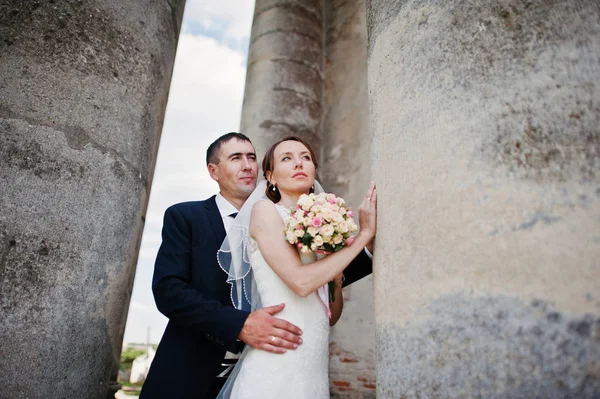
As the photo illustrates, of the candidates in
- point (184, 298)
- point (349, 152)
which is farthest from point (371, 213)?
point (349, 152)

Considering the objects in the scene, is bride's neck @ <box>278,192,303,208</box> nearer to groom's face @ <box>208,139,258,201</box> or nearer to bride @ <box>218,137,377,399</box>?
bride @ <box>218,137,377,399</box>

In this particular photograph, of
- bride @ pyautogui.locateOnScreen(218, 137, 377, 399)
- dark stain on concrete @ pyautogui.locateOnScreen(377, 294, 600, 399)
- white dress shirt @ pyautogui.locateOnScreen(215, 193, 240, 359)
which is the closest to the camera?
dark stain on concrete @ pyautogui.locateOnScreen(377, 294, 600, 399)

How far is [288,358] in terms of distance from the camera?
1.97m

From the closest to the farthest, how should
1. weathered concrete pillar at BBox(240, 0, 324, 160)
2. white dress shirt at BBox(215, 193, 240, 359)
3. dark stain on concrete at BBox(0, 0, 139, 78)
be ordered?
dark stain on concrete at BBox(0, 0, 139, 78) → white dress shirt at BBox(215, 193, 240, 359) → weathered concrete pillar at BBox(240, 0, 324, 160)

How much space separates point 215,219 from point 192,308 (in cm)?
67

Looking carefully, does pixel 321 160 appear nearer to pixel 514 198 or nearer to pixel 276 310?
pixel 276 310

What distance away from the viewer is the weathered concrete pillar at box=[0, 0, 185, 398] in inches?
78.4

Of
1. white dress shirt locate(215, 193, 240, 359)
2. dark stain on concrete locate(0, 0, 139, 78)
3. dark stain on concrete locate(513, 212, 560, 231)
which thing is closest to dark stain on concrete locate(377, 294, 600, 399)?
dark stain on concrete locate(513, 212, 560, 231)

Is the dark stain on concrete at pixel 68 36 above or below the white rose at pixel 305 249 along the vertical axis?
above

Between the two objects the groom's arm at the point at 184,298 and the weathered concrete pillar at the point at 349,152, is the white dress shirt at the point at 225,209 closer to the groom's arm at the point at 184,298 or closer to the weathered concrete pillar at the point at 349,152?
the groom's arm at the point at 184,298

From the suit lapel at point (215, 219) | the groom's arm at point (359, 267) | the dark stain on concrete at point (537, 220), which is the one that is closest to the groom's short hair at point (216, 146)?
the suit lapel at point (215, 219)

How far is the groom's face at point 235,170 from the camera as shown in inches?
119

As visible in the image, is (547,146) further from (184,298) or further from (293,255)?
(184,298)

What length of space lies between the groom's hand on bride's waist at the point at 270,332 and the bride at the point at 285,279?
48 millimetres
